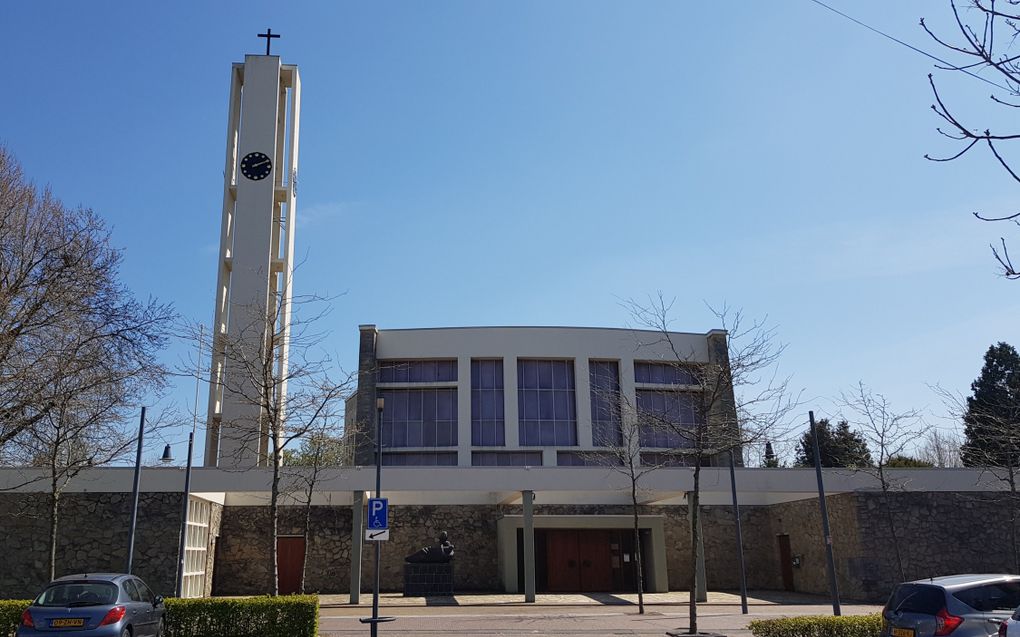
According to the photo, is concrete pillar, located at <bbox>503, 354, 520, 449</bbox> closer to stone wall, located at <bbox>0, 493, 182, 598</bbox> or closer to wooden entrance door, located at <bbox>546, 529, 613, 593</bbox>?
wooden entrance door, located at <bbox>546, 529, 613, 593</bbox>

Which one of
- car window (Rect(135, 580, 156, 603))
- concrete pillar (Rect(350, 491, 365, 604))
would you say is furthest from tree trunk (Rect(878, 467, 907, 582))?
car window (Rect(135, 580, 156, 603))

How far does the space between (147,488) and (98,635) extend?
12.0 m

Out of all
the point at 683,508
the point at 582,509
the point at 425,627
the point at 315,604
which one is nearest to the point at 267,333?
the point at 315,604

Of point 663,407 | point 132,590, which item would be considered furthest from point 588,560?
point 132,590

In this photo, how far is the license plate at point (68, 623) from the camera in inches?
452

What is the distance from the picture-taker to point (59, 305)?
1503 cm

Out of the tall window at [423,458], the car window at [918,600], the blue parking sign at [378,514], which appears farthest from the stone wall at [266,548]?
the car window at [918,600]

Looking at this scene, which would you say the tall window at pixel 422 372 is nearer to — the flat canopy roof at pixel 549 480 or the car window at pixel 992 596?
the flat canopy roof at pixel 549 480

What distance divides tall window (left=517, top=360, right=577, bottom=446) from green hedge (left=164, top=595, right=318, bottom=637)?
22.8m

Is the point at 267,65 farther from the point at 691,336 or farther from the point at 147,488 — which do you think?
the point at 691,336

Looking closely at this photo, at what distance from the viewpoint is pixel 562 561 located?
2881 centimetres

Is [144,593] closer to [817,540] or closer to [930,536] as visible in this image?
[817,540]

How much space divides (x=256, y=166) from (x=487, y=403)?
15188mm

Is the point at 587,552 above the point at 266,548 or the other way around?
the other way around
